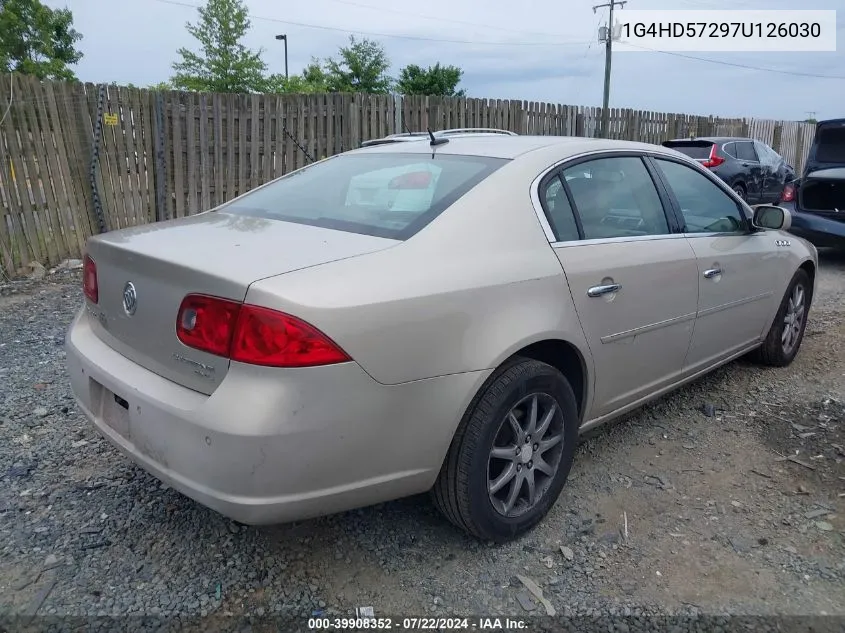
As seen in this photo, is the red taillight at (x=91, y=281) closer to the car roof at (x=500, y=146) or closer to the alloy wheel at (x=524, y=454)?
the car roof at (x=500, y=146)

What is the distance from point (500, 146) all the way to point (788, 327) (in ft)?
9.10

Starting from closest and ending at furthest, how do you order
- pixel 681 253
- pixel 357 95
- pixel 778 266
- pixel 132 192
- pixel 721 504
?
pixel 721 504
pixel 681 253
pixel 778 266
pixel 132 192
pixel 357 95

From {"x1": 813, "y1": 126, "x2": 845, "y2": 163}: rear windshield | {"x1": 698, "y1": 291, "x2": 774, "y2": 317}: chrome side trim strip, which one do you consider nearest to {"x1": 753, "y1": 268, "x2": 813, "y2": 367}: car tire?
{"x1": 698, "y1": 291, "x2": 774, "y2": 317}: chrome side trim strip

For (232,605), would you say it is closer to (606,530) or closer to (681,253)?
(606,530)

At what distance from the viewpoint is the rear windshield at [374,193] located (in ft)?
8.59

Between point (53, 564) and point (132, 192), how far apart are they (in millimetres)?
6011

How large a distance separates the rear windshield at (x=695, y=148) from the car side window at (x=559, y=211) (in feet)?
34.1

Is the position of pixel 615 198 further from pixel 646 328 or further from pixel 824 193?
pixel 824 193

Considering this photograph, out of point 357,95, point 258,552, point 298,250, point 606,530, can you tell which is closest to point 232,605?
point 258,552

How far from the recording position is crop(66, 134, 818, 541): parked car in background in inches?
80.4

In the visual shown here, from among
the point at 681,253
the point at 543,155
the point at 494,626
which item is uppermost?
the point at 543,155

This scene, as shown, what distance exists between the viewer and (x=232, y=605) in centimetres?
234

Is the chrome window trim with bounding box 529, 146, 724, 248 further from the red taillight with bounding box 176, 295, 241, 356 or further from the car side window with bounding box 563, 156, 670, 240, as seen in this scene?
the red taillight with bounding box 176, 295, 241, 356

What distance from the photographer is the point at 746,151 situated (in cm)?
1294
